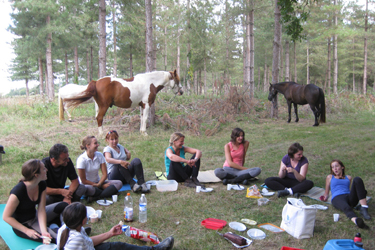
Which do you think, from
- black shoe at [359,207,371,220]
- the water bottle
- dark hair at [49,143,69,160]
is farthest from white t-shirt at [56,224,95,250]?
black shoe at [359,207,371,220]

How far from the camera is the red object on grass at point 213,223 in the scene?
315cm

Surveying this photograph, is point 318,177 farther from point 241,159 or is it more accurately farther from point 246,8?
point 246,8

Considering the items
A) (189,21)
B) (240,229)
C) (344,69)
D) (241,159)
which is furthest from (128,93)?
(344,69)

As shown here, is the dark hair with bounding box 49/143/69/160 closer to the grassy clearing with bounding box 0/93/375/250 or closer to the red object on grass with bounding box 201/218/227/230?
the grassy clearing with bounding box 0/93/375/250

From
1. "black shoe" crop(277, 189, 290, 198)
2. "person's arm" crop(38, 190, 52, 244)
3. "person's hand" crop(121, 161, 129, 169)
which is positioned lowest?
"black shoe" crop(277, 189, 290, 198)

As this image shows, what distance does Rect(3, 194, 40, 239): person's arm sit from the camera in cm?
269

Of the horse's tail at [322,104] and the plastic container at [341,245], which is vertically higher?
the horse's tail at [322,104]

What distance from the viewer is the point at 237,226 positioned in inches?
125

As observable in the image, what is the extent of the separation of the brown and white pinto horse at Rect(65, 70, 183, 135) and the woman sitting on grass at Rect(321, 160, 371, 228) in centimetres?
615

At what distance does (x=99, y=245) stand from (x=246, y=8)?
15.6 m

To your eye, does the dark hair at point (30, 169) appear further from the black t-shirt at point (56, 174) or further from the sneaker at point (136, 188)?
the sneaker at point (136, 188)

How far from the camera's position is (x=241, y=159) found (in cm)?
502

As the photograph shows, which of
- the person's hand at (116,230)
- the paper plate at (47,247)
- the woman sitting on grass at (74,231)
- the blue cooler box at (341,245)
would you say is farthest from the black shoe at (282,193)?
the paper plate at (47,247)

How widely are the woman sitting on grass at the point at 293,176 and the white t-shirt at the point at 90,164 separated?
8.97ft
